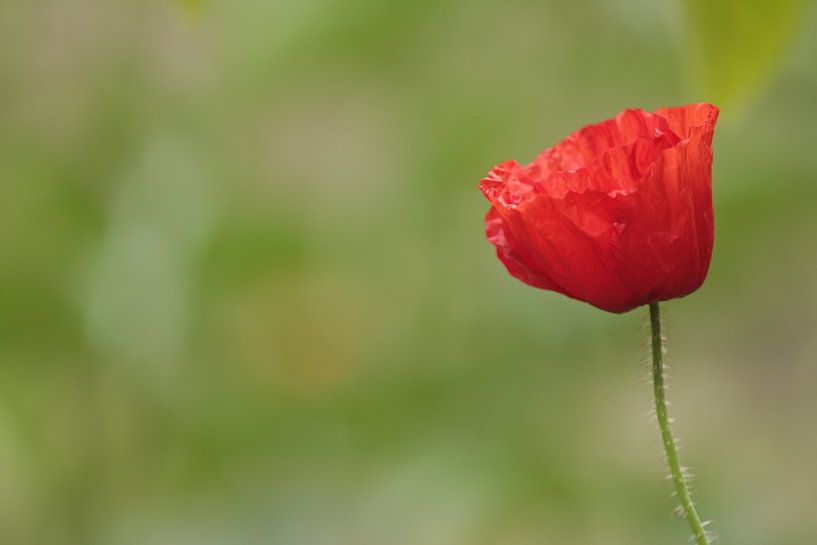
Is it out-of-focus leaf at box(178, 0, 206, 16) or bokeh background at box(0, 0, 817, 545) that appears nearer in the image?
out-of-focus leaf at box(178, 0, 206, 16)

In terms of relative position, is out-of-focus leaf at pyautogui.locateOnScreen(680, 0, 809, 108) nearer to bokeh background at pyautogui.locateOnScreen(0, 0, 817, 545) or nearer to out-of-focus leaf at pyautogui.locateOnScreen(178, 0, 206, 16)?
out-of-focus leaf at pyautogui.locateOnScreen(178, 0, 206, 16)

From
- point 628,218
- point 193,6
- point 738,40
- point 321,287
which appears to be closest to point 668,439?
point 628,218

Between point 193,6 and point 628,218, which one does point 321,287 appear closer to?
point 193,6

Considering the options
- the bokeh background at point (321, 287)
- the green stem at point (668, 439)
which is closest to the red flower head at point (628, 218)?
the green stem at point (668, 439)

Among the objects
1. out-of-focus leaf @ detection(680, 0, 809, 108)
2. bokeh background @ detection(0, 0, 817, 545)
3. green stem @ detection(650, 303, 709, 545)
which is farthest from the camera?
bokeh background @ detection(0, 0, 817, 545)

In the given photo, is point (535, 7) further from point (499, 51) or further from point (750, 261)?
point (750, 261)

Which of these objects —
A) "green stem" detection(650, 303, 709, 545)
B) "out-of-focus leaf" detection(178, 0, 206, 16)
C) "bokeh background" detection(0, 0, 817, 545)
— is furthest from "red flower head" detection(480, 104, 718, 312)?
"bokeh background" detection(0, 0, 817, 545)
